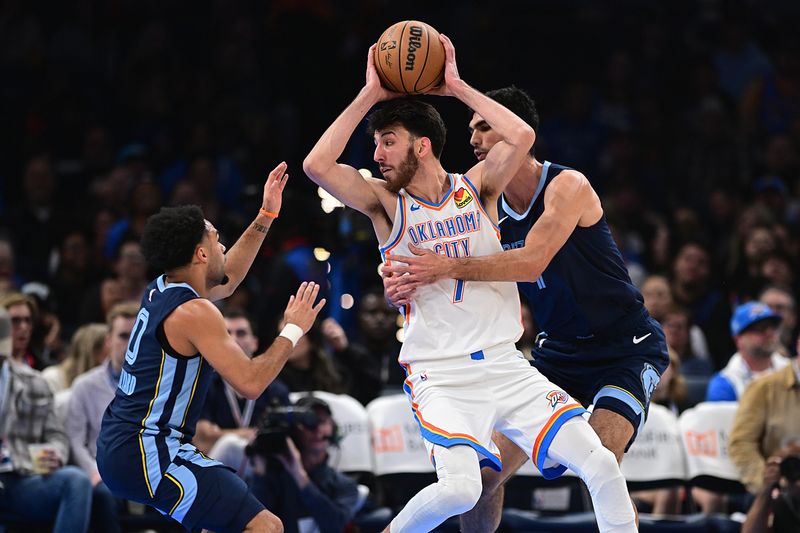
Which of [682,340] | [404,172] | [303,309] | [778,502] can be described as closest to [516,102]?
[404,172]

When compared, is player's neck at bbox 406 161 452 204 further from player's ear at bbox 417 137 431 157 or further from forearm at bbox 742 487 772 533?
forearm at bbox 742 487 772 533

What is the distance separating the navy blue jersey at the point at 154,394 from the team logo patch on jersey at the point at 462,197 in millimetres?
1370

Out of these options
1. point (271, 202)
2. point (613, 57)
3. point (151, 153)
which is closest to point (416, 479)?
point (271, 202)

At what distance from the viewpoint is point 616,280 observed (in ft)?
20.5

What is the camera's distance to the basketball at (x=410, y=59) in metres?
6.03

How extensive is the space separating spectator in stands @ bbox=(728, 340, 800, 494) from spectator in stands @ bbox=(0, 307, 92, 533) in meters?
4.40

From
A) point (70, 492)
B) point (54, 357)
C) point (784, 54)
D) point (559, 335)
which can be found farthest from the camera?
point (784, 54)

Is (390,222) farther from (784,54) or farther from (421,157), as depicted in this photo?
(784,54)

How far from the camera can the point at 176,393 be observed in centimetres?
562

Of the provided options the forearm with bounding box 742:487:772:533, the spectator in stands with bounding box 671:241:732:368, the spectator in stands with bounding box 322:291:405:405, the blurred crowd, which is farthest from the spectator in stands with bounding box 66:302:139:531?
the spectator in stands with bounding box 671:241:732:368

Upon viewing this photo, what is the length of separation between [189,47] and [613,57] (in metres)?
4.99

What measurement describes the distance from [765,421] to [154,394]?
4668mm

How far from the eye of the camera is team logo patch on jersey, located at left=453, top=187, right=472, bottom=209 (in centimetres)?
598

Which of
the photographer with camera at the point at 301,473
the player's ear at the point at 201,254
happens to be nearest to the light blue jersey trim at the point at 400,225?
the player's ear at the point at 201,254
